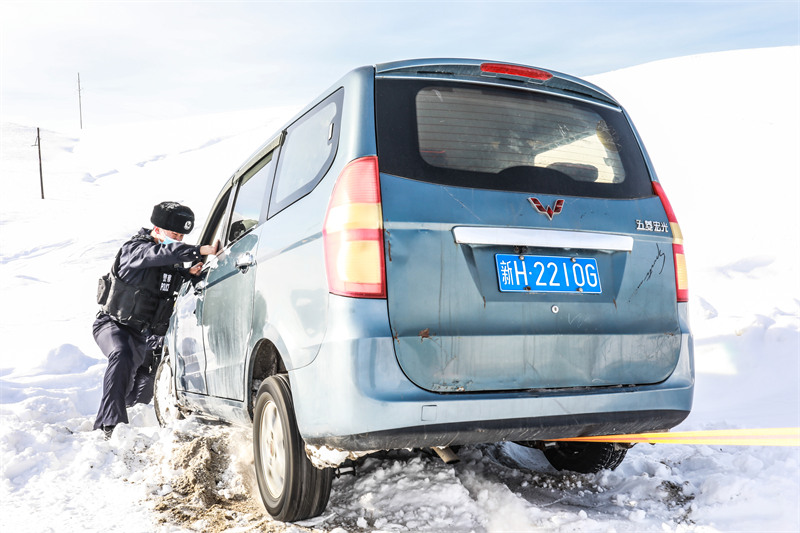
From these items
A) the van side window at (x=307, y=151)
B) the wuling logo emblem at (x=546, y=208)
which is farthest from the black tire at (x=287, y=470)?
the wuling logo emblem at (x=546, y=208)

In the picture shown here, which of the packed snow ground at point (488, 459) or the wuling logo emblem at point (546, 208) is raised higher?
the wuling logo emblem at point (546, 208)

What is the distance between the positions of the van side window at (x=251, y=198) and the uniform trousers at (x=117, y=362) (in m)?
1.71

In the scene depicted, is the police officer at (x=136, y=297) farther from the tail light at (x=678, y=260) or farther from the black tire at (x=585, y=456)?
the tail light at (x=678, y=260)

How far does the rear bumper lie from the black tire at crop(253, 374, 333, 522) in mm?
150

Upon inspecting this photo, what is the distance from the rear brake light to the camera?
2.82 metres

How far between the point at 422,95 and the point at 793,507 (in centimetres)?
236

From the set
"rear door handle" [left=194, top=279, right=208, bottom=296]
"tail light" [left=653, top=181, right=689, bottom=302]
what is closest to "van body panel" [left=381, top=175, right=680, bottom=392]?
"tail light" [left=653, top=181, right=689, bottom=302]

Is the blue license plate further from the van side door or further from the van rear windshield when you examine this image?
the van side door

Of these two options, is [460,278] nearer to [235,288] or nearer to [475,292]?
[475,292]

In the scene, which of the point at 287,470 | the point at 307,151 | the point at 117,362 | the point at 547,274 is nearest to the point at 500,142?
the point at 547,274

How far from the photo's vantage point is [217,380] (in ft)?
12.5

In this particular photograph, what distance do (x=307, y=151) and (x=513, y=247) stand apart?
1058 millimetres

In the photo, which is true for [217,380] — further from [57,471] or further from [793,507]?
[793,507]

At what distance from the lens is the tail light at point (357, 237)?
2.36m
